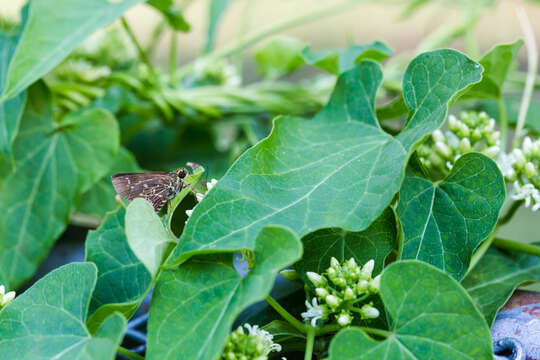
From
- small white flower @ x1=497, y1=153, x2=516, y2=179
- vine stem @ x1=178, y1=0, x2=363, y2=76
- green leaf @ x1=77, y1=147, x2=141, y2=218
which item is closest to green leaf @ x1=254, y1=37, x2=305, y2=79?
vine stem @ x1=178, y1=0, x2=363, y2=76

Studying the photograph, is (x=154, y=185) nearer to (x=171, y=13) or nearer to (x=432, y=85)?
(x=432, y=85)

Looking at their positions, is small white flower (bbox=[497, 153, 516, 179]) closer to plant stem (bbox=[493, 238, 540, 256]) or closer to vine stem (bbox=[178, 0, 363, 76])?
plant stem (bbox=[493, 238, 540, 256])

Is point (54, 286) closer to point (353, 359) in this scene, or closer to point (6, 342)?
point (6, 342)

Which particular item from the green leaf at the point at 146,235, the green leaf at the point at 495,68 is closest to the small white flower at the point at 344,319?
the green leaf at the point at 146,235

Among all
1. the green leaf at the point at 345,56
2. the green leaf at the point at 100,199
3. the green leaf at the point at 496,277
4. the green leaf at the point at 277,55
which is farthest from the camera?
the green leaf at the point at 277,55

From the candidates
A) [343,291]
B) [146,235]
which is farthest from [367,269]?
[146,235]

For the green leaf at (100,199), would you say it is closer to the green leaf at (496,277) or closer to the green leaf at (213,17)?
the green leaf at (213,17)

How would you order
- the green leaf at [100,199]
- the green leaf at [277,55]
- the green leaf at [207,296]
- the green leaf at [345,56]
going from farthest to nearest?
the green leaf at [277,55] → the green leaf at [100,199] → the green leaf at [345,56] → the green leaf at [207,296]
